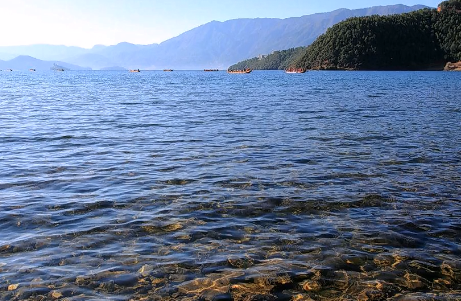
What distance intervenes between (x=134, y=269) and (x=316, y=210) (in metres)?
5.19

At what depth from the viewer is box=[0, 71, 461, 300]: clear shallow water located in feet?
24.2

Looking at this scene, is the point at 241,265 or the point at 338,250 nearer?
the point at 241,265

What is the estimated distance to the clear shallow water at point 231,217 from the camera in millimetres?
7379

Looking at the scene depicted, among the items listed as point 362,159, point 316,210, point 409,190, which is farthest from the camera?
point 362,159

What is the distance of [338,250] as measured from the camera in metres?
8.64

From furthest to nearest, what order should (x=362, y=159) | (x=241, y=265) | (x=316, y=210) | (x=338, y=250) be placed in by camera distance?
(x=362, y=159)
(x=316, y=210)
(x=338, y=250)
(x=241, y=265)

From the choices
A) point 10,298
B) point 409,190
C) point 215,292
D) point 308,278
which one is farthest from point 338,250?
→ point 10,298

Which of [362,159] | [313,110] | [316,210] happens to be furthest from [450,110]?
[316,210]

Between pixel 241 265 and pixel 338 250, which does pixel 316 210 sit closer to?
pixel 338 250

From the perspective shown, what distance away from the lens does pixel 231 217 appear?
1053 cm

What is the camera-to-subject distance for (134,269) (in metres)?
7.79

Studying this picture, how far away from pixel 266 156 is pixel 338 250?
353 inches

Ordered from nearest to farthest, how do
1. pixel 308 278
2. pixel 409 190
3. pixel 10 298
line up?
1. pixel 10 298
2. pixel 308 278
3. pixel 409 190

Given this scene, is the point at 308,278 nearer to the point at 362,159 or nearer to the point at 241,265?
the point at 241,265
